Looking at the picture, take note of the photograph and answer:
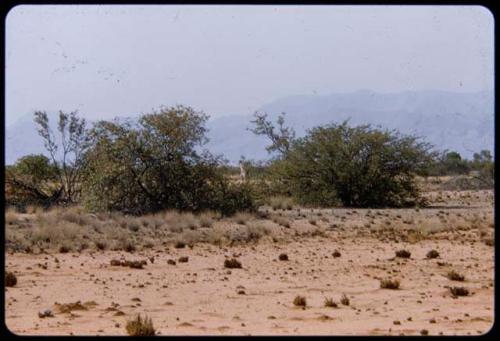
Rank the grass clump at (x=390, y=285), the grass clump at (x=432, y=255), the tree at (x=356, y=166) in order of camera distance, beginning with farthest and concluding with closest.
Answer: the tree at (x=356, y=166), the grass clump at (x=432, y=255), the grass clump at (x=390, y=285)

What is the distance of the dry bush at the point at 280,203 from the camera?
97.8ft

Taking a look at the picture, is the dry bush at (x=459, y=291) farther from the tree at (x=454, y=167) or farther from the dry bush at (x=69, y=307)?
the tree at (x=454, y=167)

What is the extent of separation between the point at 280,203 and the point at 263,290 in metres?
18.1

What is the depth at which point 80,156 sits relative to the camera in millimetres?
30562

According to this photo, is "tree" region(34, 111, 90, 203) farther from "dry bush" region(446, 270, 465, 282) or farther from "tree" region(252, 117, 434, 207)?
"dry bush" region(446, 270, 465, 282)

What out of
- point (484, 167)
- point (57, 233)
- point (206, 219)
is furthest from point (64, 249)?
point (484, 167)

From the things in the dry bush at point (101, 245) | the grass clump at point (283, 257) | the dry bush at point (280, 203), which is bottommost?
the grass clump at point (283, 257)

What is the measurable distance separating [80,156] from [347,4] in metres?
25.9

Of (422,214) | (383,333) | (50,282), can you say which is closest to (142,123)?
(422,214)

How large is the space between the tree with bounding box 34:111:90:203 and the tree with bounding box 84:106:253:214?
4156mm

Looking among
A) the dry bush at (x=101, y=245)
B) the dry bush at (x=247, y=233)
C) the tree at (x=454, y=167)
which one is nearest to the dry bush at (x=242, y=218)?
the dry bush at (x=247, y=233)

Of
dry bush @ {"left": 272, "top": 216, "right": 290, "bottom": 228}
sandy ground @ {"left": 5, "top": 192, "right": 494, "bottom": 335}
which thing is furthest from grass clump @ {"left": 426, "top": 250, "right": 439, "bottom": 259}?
dry bush @ {"left": 272, "top": 216, "right": 290, "bottom": 228}

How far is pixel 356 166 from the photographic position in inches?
1203

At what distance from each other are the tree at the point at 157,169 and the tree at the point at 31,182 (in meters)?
4.21
